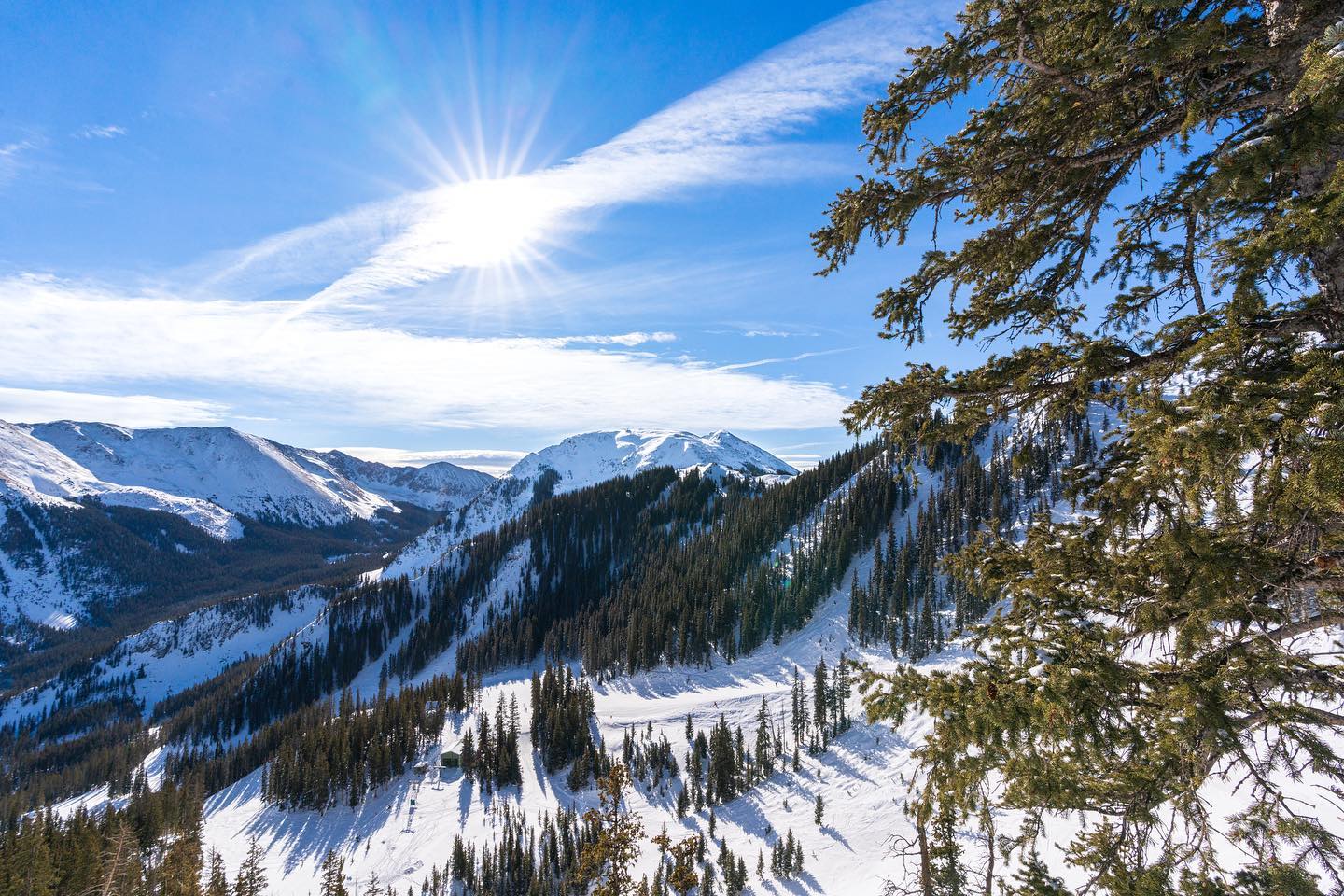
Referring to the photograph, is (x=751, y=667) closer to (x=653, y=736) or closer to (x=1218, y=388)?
(x=653, y=736)

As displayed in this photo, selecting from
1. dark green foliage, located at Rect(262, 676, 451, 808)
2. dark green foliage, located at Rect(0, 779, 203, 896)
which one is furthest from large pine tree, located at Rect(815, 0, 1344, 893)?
dark green foliage, located at Rect(262, 676, 451, 808)

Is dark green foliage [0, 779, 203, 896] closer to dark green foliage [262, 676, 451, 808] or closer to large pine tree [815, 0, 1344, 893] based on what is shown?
dark green foliage [262, 676, 451, 808]

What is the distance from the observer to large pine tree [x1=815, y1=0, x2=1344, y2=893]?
14.1 feet

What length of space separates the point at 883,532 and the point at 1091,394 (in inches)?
5265

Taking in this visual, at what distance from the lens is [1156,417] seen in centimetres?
452

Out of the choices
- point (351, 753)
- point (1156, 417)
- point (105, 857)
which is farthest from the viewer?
point (351, 753)

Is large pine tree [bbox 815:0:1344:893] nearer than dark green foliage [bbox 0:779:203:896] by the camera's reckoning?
Yes

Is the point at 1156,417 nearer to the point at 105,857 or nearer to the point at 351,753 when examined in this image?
the point at 105,857

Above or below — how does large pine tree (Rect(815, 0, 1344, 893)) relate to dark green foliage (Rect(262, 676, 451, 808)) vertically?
above

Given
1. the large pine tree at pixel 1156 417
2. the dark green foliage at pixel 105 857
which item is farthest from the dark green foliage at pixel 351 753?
the large pine tree at pixel 1156 417

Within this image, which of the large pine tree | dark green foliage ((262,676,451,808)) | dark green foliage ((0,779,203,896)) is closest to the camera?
the large pine tree

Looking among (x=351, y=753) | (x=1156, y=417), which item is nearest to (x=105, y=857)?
(x=351, y=753)

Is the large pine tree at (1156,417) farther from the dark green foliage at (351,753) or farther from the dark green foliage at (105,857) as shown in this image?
the dark green foliage at (351,753)

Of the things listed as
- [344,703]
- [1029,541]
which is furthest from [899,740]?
[344,703]
